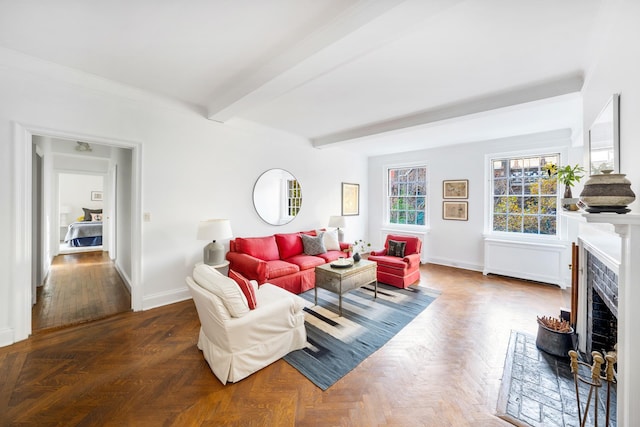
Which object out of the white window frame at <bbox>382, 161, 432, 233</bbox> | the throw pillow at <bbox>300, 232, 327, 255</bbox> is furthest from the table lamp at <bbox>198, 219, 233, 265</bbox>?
the white window frame at <bbox>382, 161, 432, 233</bbox>

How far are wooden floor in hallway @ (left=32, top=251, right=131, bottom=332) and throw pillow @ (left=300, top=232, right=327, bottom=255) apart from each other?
101 inches

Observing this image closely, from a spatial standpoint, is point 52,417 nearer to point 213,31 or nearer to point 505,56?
point 213,31

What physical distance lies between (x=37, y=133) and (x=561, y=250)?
7.04 m

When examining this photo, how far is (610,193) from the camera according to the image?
4.19 feet

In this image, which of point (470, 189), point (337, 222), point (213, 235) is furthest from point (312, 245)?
point (470, 189)

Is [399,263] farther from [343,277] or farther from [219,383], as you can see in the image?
[219,383]

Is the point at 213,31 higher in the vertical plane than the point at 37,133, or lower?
higher

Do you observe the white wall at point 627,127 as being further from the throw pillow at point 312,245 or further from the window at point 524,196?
the throw pillow at point 312,245

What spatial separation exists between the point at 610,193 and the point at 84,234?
9439 mm

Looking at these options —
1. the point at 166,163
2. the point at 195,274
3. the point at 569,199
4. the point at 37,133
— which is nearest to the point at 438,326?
the point at 569,199

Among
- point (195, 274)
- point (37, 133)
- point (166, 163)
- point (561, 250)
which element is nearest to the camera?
point (195, 274)

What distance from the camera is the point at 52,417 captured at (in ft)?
5.44

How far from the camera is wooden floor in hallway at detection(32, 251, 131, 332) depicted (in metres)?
2.98

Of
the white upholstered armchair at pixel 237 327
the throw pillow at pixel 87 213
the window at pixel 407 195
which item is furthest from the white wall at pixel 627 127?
the throw pillow at pixel 87 213
